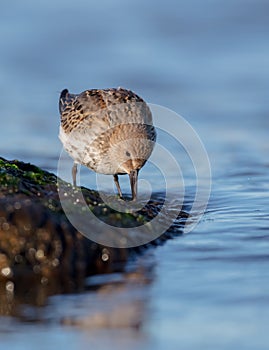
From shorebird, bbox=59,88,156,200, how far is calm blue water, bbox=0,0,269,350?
622mm

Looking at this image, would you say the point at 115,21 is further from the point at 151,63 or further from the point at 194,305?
the point at 194,305

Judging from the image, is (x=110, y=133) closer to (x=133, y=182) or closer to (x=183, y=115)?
(x=133, y=182)

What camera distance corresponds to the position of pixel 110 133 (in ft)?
26.0

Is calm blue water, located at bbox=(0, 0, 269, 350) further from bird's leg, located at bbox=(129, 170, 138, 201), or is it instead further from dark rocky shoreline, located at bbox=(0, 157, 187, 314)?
bird's leg, located at bbox=(129, 170, 138, 201)

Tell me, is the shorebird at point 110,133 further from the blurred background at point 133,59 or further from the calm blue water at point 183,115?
the blurred background at point 133,59

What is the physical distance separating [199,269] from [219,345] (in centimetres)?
127

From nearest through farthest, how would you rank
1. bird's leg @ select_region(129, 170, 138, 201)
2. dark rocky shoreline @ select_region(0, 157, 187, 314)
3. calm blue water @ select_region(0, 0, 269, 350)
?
calm blue water @ select_region(0, 0, 269, 350) → dark rocky shoreline @ select_region(0, 157, 187, 314) → bird's leg @ select_region(129, 170, 138, 201)

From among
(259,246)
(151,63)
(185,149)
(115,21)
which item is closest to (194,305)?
(259,246)

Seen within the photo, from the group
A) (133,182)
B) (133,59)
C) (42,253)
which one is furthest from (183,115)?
(42,253)

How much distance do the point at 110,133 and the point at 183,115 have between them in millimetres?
2821

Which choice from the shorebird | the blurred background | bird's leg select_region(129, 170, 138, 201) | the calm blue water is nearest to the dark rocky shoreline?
the calm blue water

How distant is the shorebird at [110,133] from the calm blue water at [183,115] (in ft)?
2.04

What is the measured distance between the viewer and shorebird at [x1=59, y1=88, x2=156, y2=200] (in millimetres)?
7699

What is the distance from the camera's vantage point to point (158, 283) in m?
5.11
